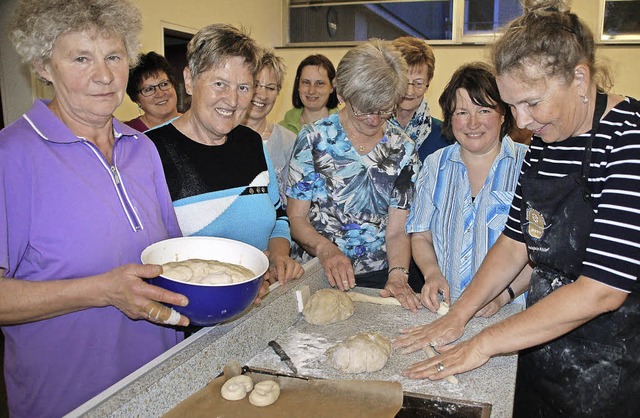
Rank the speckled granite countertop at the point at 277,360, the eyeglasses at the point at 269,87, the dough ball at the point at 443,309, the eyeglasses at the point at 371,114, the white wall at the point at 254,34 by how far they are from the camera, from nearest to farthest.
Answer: the speckled granite countertop at the point at 277,360 → the dough ball at the point at 443,309 → the eyeglasses at the point at 371,114 → the eyeglasses at the point at 269,87 → the white wall at the point at 254,34

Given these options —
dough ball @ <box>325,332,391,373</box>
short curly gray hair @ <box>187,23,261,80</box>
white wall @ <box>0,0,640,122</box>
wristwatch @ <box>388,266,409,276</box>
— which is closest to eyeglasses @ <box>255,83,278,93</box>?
short curly gray hair @ <box>187,23,261,80</box>

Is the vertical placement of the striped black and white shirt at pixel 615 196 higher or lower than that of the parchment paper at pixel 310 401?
higher

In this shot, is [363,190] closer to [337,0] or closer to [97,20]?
[97,20]

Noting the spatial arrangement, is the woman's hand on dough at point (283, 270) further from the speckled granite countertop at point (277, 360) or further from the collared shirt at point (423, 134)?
the collared shirt at point (423, 134)

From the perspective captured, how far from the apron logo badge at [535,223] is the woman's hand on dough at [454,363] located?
391 millimetres

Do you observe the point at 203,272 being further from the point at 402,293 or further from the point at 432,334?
the point at 402,293

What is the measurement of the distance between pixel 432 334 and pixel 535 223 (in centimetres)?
45

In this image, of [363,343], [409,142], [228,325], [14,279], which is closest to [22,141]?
[14,279]

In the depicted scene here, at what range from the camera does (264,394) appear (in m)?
1.26

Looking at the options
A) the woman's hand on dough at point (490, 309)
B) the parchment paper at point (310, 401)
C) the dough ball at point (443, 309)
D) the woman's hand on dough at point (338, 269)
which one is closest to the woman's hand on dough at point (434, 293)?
the dough ball at point (443, 309)

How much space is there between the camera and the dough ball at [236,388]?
4.15 ft

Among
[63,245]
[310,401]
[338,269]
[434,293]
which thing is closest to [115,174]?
[63,245]

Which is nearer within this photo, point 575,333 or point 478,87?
point 575,333

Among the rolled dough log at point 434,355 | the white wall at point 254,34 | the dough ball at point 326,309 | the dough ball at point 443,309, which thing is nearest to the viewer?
the rolled dough log at point 434,355
